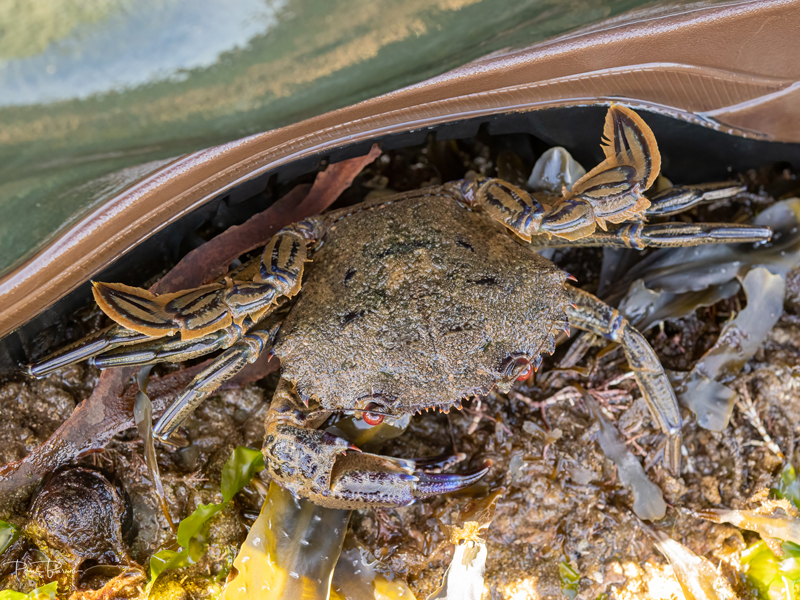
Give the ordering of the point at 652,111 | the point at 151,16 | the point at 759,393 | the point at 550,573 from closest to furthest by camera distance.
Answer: the point at 151,16, the point at 652,111, the point at 550,573, the point at 759,393

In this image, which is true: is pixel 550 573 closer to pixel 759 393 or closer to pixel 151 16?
pixel 759 393

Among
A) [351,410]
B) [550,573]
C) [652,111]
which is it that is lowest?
[550,573]

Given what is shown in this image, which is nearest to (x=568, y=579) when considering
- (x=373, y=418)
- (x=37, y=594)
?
(x=373, y=418)

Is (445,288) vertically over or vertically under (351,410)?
over

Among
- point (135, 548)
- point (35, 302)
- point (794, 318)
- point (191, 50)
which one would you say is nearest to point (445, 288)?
point (191, 50)

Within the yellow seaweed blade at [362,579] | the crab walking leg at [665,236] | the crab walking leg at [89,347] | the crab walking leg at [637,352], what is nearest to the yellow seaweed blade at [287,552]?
the yellow seaweed blade at [362,579]

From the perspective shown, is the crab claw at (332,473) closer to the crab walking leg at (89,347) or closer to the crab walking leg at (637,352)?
the crab walking leg at (89,347)

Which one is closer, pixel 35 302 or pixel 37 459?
pixel 35 302

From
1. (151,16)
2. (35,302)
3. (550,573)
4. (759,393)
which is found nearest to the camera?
(151,16)
